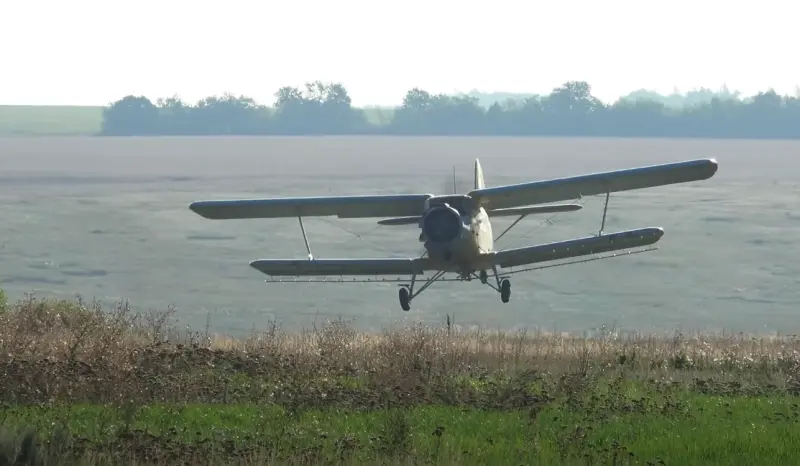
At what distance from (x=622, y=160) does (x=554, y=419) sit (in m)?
161

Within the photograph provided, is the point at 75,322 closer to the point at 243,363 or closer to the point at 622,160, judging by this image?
the point at 243,363

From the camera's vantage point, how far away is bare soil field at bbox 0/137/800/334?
2216 inches

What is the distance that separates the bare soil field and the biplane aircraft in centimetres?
677

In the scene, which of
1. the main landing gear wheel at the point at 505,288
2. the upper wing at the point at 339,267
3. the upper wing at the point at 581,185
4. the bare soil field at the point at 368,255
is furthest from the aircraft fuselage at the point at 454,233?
the bare soil field at the point at 368,255

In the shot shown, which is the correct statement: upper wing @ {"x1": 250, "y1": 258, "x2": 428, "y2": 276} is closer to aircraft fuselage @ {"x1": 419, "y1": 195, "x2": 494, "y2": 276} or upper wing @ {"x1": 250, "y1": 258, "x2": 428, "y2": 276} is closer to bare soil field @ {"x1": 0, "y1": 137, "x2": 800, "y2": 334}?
aircraft fuselage @ {"x1": 419, "y1": 195, "x2": 494, "y2": 276}

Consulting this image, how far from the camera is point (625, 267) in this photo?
81.1m

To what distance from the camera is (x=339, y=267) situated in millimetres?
24156

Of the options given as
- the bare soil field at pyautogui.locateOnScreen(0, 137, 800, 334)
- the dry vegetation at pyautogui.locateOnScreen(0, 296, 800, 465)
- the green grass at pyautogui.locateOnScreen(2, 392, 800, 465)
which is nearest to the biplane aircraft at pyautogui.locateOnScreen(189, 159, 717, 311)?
the dry vegetation at pyautogui.locateOnScreen(0, 296, 800, 465)

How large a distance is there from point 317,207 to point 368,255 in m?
44.7

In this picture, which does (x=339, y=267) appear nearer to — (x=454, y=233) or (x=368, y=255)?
(x=454, y=233)

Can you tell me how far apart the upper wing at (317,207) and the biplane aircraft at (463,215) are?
0.02 meters

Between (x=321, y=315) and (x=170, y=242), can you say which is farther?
(x=170, y=242)

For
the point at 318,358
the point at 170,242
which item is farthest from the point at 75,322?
the point at 170,242

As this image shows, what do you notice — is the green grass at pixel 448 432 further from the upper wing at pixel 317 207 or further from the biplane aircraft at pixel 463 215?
the upper wing at pixel 317 207
